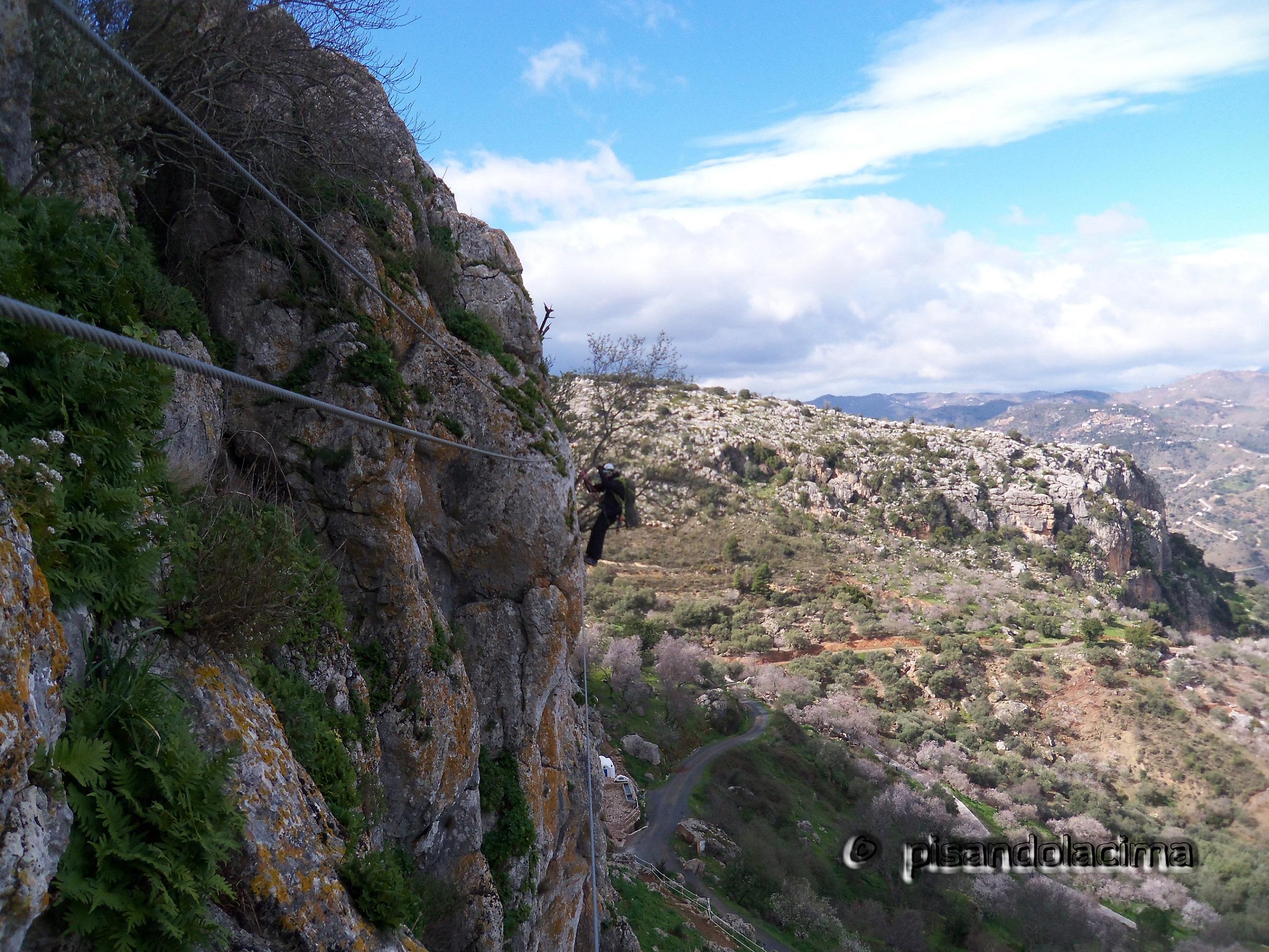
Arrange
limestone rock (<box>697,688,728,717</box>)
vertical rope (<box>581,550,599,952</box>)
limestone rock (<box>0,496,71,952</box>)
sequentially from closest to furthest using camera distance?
1. limestone rock (<box>0,496,71,952</box>)
2. vertical rope (<box>581,550,599,952</box>)
3. limestone rock (<box>697,688,728,717</box>)

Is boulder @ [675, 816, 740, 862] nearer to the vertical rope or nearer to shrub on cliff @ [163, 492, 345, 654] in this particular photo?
the vertical rope

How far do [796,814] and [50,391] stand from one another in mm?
33943

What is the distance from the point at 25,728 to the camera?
2277mm

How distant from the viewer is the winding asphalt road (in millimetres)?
23953

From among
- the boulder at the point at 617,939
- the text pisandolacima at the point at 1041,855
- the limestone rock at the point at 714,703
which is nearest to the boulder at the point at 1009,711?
the text pisandolacima at the point at 1041,855

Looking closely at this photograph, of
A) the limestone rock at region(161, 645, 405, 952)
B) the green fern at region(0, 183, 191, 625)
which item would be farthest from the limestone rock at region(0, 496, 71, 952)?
the limestone rock at region(161, 645, 405, 952)

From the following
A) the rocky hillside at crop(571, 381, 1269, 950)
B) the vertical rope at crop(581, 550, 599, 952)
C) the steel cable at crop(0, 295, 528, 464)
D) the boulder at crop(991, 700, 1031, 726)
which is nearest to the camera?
the steel cable at crop(0, 295, 528, 464)

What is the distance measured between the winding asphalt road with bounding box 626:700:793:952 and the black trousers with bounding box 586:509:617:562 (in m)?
15.9

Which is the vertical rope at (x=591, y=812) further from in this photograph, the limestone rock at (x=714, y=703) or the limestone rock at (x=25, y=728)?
the limestone rock at (x=714, y=703)

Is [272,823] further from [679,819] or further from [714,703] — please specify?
[714,703]

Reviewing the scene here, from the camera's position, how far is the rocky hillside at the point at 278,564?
2.73 metres

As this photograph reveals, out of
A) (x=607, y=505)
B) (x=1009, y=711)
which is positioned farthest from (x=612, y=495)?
(x=1009, y=711)

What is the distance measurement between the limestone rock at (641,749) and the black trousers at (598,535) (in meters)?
21.5

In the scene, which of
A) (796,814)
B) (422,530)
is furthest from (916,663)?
(422,530)
